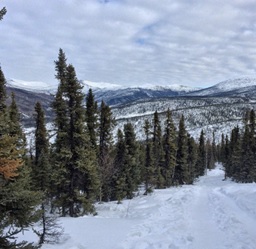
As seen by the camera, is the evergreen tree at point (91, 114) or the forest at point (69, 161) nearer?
the forest at point (69, 161)

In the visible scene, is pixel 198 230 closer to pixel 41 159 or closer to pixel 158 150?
pixel 41 159

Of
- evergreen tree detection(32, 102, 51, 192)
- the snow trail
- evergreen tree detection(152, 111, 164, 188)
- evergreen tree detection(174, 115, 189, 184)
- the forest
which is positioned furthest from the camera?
evergreen tree detection(174, 115, 189, 184)

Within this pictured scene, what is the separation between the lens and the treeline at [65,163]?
8016mm

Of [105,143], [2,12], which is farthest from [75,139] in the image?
[2,12]

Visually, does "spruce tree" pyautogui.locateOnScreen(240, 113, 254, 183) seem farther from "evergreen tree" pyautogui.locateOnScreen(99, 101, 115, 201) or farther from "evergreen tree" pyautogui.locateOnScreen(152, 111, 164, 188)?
"evergreen tree" pyautogui.locateOnScreen(99, 101, 115, 201)

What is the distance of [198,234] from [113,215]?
13.2 metres

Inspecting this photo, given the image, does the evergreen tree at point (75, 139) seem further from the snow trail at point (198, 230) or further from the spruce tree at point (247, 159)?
the spruce tree at point (247, 159)

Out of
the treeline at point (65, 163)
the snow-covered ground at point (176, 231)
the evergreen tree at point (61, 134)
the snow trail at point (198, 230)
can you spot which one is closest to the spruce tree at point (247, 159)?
the treeline at point (65, 163)

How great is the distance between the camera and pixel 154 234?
14.7 m

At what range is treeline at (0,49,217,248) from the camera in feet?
26.3

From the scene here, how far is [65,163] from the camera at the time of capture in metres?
24.5

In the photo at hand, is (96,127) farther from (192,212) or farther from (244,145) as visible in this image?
(244,145)

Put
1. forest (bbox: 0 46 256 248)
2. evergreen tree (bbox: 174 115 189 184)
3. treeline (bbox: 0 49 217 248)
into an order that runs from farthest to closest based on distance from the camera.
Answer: evergreen tree (bbox: 174 115 189 184) → forest (bbox: 0 46 256 248) → treeline (bbox: 0 49 217 248)

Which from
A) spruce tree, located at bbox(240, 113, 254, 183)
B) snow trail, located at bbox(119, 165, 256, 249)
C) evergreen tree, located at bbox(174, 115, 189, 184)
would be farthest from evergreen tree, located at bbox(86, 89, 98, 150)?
spruce tree, located at bbox(240, 113, 254, 183)
